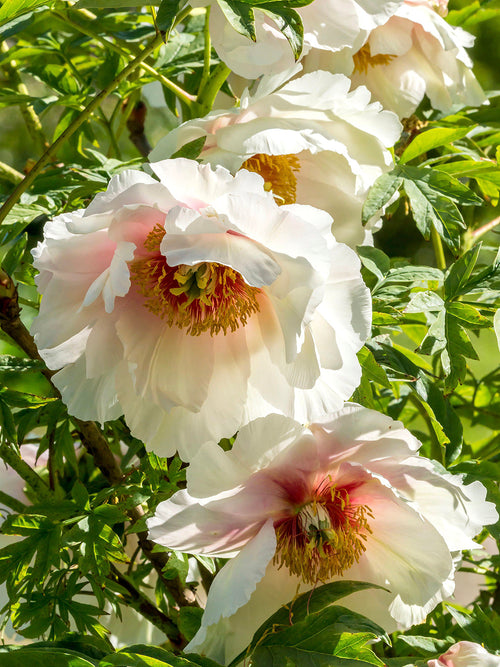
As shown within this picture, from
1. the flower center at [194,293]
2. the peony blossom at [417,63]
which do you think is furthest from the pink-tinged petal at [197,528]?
the peony blossom at [417,63]

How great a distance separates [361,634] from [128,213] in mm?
237

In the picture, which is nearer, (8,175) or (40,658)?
(40,658)

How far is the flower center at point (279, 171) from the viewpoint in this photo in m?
0.55

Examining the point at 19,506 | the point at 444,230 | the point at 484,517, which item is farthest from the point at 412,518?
the point at 19,506

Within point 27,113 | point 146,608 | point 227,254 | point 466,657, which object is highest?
point 227,254

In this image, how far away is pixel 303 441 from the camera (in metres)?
0.45

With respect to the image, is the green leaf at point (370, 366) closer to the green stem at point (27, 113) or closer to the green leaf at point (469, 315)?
the green leaf at point (469, 315)

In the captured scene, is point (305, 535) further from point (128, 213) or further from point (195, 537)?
point (128, 213)

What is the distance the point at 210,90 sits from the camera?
567 mm

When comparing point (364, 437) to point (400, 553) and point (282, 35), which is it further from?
point (282, 35)

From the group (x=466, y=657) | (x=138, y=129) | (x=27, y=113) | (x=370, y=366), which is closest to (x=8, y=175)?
(x=27, y=113)

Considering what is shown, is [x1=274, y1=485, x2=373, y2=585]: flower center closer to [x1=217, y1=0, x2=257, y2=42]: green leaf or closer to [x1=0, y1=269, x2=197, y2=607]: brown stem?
[x1=0, y1=269, x2=197, y2=607]: brown stem

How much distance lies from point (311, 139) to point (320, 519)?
0.22 m

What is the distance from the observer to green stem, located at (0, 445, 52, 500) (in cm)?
60
